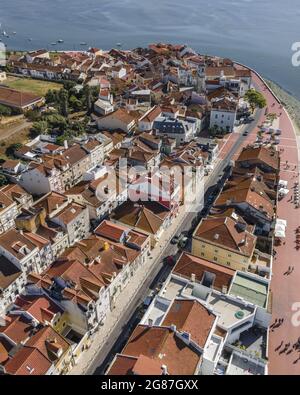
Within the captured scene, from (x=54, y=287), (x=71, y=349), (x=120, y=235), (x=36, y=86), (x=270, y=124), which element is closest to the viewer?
(x=71, y=349)

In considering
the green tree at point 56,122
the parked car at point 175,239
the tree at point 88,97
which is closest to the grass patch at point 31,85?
the tree at point 88,97

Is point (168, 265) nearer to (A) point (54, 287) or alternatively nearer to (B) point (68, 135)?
(A) point (54, 287)

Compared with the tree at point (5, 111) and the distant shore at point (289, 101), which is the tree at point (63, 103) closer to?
the tree at point (5, 111)

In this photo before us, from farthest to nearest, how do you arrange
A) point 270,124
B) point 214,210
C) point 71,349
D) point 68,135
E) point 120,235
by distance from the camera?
point 270,124 < point 68,135 < point 214,210 < point 120,235 < point 71,349

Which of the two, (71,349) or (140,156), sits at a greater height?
(140,156)

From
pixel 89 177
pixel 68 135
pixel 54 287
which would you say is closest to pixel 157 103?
pixel 68 135
